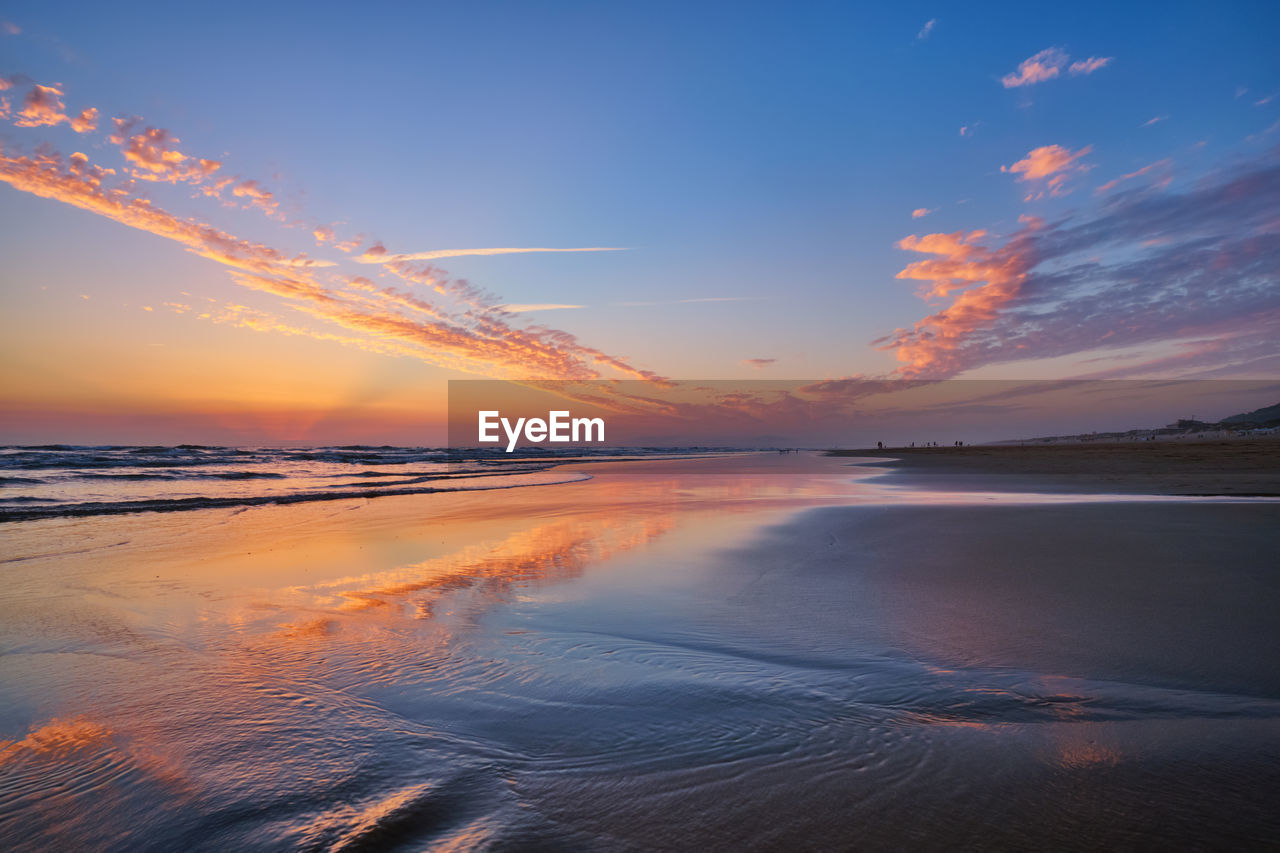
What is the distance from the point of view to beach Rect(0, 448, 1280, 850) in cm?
217

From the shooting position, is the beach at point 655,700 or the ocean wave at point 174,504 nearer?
the beach at point 655,700

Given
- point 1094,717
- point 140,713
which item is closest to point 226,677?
point 140,713

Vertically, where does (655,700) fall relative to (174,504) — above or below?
below

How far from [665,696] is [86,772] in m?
2.73

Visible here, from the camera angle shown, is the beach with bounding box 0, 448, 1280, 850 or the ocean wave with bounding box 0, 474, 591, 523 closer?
the beach with bounding box 0, 448, 1280, 850

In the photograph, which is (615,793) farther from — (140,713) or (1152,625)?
(1152,625)

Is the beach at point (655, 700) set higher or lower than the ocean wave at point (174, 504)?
lower

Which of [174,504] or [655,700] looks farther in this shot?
A: [174,504]

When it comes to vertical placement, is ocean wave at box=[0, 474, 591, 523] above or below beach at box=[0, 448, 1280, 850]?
above

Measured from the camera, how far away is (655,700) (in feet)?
10.7

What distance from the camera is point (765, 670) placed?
12.0ft

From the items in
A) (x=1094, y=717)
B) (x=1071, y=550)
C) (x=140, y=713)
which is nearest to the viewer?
(x=1094, y=717)

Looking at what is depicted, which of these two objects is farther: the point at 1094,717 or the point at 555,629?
the point at 555,629

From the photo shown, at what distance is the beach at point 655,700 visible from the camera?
2170 millimetres
